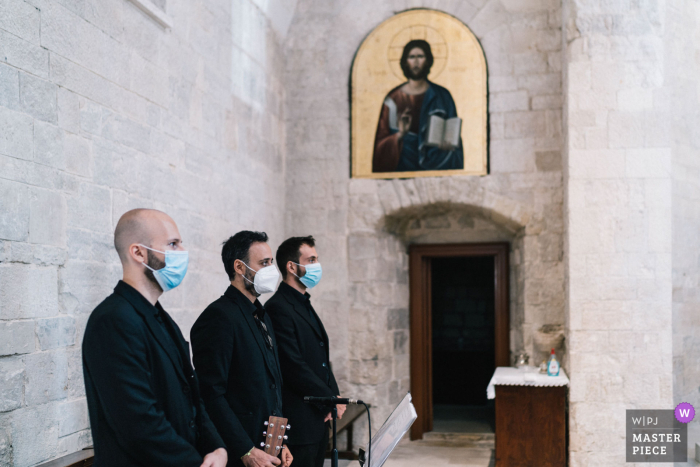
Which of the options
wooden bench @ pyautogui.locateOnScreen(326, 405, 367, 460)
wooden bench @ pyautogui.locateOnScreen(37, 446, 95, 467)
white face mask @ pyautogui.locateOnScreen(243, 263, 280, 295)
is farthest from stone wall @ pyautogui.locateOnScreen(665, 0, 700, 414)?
wooden bench @ pyautogui.locateOnScreen(37, 446, 95, 467)

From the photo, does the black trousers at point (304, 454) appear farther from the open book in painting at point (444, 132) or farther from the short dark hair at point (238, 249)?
the open book in painting at point (444, 132)

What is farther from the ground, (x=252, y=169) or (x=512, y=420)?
(x=252, y=169)

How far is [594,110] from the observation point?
5270mm

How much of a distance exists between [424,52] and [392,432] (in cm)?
452

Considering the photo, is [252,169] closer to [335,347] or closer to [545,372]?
[335,347]

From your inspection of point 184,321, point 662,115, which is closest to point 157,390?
point 184,321

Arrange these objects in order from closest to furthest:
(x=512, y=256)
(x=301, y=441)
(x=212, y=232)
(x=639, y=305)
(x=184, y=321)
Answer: (x=301, y=441) < (x=184, y=321) < (x=212, y=232) < (x=639, y=305) < (x=512, y=256)

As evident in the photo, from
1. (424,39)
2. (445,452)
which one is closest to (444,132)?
(424,39)

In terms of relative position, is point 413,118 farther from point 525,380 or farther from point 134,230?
point 134,230

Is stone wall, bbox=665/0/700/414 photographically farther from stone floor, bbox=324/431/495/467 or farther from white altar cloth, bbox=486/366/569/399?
stone floor, bbox=324/431/495/467

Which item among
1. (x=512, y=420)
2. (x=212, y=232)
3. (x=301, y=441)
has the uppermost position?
(x=212, y=232)

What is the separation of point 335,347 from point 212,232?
80.3 inches

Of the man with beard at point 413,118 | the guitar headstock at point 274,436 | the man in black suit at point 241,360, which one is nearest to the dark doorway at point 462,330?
the man with beard at point 413,118

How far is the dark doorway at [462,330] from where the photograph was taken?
895 centimetres
